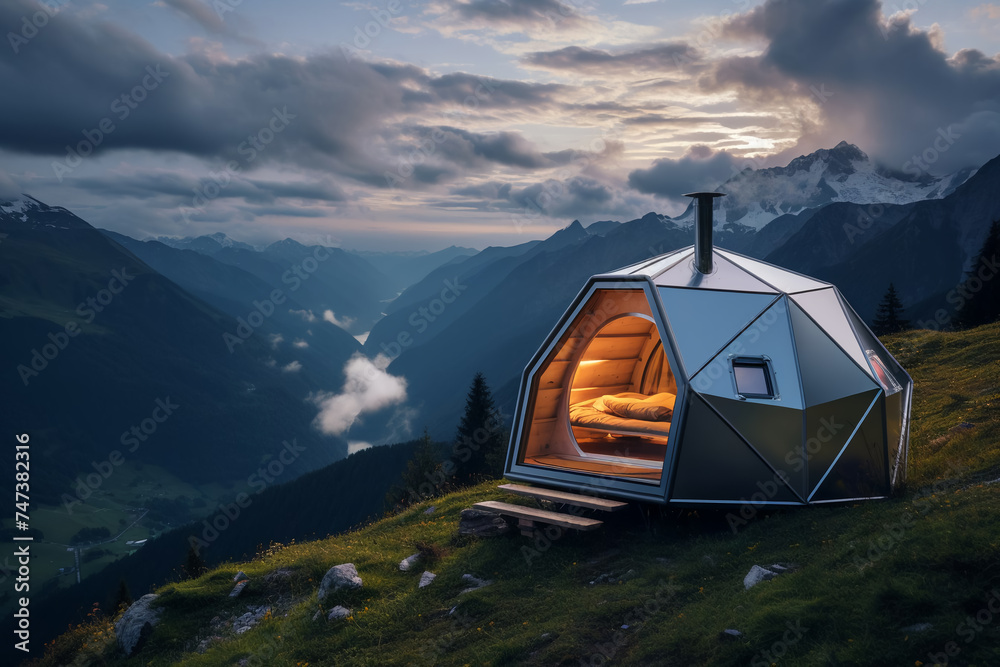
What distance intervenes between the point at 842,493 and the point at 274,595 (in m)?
11.4

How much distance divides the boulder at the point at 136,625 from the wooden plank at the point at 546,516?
22.8ft

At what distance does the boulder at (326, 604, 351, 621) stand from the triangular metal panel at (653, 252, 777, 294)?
338 inches

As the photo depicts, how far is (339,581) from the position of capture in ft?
39.1

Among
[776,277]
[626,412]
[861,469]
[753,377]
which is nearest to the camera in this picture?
[861,469]

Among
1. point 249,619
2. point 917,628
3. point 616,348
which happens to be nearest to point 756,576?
point 917,628

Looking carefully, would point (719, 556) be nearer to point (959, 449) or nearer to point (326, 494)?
point (959, 449)

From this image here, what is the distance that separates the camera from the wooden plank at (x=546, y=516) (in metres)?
11.6

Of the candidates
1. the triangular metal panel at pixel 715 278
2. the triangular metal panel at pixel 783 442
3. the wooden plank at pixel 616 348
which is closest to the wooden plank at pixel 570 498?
the triangular metal panel at pixel 783 442

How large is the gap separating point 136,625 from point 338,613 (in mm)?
4838

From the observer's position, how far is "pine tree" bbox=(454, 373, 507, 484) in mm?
41781

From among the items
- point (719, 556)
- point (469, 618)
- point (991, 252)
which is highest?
point (991, 252)

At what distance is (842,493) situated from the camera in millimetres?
11727

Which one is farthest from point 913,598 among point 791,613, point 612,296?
point 612,296

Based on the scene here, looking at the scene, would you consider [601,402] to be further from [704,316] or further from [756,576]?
[756,576]
